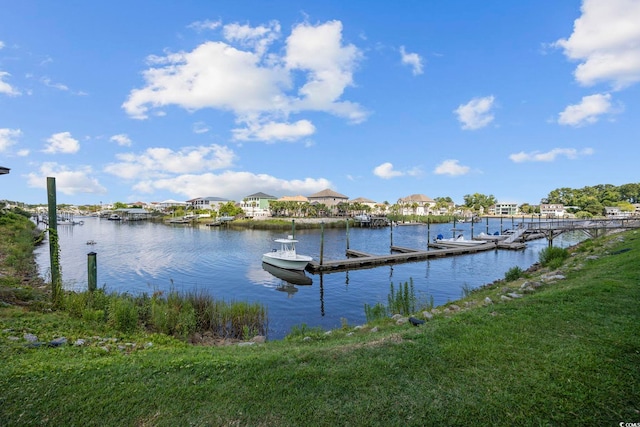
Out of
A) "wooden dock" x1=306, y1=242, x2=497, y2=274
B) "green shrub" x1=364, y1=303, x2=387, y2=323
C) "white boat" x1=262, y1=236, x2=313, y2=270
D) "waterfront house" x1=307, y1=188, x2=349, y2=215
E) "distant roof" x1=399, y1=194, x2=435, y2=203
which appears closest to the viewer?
"green shrub" x1=364, y1=303, x2=387, y2=323

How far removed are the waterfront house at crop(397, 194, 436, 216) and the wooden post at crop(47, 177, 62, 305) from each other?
377ft

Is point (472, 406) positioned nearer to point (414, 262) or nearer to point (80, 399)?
point (80, 399)

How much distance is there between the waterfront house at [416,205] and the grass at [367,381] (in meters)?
116

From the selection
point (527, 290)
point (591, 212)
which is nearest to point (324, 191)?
point (591, 212)

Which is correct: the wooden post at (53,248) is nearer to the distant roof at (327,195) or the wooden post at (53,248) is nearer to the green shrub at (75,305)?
the green shrub at (75,305)

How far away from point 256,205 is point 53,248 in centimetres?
10607

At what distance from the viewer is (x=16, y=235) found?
2858 centimetres

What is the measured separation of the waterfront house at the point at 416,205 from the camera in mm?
122000

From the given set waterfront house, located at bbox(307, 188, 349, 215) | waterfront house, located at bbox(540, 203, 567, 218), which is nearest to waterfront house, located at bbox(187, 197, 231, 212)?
waterfront house, located at bbox(307, 188, 349, 215)

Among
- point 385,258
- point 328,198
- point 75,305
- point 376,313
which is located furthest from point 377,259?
point 328,198

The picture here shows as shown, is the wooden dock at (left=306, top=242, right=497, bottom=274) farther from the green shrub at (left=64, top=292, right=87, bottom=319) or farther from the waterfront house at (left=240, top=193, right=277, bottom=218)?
the waterfront house at (left=240, top=193, right=277, bottom=218)

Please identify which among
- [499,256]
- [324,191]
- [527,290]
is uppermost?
[324,191]

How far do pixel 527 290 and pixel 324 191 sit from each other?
11684cm

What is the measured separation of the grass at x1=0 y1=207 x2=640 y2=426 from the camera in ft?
11.1
